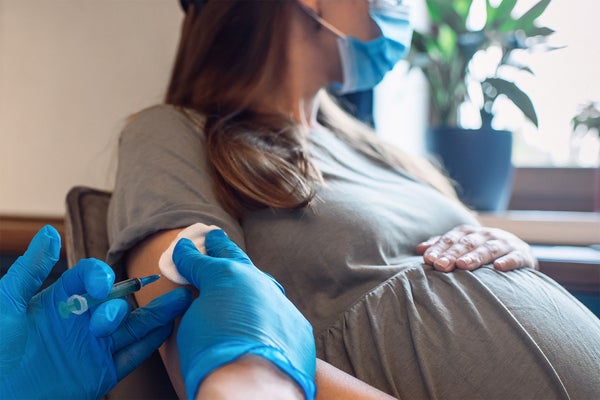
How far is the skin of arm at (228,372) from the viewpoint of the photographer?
0.53 metres

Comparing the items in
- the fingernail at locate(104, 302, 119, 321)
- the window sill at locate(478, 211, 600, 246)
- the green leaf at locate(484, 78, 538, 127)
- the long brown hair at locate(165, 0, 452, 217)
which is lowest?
the window sill at locate(478, 211, 600, 246)

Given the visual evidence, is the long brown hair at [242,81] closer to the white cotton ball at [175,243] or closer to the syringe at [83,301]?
the white cotton ball at [175,243]

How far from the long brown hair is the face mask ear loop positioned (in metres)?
0.03

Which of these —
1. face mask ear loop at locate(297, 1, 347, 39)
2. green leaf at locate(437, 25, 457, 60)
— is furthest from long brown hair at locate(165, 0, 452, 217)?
green leaf at locate(437, 25, 457, 60)

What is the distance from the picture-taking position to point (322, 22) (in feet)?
3.92

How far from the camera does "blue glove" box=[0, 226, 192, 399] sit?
63 cm

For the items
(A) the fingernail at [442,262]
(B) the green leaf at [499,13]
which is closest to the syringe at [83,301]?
(A) the fingernail at [442,262]

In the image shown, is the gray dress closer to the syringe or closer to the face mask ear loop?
the syringe

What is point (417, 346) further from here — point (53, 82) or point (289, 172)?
point (53, 82)

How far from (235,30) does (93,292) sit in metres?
0.69

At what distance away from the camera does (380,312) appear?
86cm

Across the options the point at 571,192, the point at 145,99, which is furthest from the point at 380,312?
the point at 571,192

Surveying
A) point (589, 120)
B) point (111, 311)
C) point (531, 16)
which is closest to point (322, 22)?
point (531, 16)

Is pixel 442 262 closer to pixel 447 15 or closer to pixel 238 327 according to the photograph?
pixel 238 327
